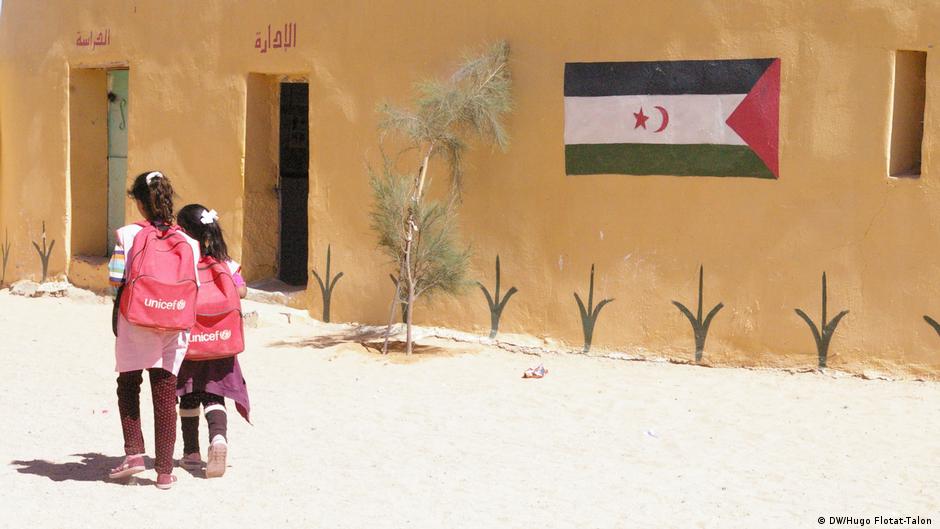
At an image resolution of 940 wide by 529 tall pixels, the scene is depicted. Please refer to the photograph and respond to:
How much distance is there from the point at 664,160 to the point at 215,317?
13.0 ft

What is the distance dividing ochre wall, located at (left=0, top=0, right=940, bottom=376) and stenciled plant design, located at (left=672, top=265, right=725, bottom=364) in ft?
0.19

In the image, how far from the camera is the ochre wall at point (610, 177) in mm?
7824

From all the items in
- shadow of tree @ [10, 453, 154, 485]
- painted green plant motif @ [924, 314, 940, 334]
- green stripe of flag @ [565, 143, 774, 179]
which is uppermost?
green stripe of flag @ [565, 143, 774, 179]

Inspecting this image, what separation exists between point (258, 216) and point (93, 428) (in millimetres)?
4315

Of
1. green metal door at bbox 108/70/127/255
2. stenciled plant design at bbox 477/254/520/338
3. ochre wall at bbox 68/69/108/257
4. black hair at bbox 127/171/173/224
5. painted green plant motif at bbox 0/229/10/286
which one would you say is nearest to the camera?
black hair at bbox 127/171/173/224

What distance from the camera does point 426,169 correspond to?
360 inches

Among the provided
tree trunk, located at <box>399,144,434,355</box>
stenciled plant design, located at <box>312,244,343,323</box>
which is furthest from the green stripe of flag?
stenciled plant design, located at <box>312,244,343,323</box>

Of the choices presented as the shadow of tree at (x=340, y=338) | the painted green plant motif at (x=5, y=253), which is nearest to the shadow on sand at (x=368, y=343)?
the shadow of tree at (x=340, y=338)

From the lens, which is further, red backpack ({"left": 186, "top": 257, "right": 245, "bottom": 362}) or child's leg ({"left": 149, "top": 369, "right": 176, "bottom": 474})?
red backpack ({"left": 186, "top": 257, "right": 245, "bottom": 362})

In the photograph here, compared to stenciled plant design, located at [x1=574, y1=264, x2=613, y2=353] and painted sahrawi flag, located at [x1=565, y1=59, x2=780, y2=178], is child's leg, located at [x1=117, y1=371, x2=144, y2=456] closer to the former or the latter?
stenciled plant design, located at [x1=574, y1=264, x2=613, y2=353]

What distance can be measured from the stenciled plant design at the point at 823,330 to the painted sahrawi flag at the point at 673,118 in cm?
93

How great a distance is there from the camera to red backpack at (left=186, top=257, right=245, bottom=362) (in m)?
5.55

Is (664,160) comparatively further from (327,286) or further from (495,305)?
(327,286)

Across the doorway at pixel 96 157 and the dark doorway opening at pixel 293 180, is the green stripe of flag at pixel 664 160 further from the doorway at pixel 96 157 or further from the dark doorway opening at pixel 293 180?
the doorway at pixel 96 157
